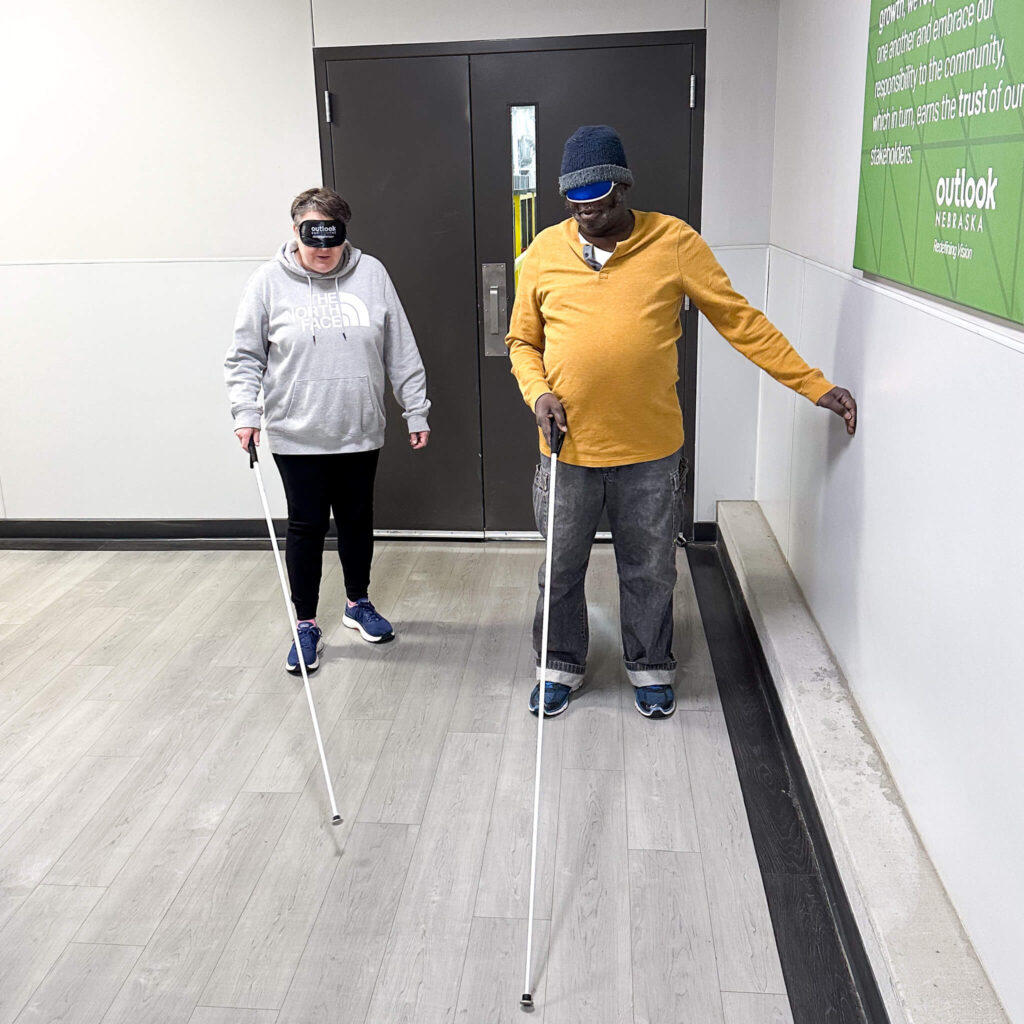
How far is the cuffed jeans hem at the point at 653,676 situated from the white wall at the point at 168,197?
1502 millimetres

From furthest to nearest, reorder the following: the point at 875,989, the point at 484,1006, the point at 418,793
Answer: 1. the point at 418,793
2. the point at 484,1006
3. the point at 875,989

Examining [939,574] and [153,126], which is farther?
[153,126]

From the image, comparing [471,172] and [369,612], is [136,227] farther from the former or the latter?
[369,612]

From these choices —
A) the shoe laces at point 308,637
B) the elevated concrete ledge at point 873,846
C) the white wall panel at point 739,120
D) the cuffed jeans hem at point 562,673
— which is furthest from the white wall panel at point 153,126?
the elevated concrete ledge at point 873,846

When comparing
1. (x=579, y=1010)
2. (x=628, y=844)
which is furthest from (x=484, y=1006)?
(x=628, y=844)

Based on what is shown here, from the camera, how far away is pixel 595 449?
2752 mm

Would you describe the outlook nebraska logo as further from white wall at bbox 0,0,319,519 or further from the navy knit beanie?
white wall at bbox 0,0,319,519

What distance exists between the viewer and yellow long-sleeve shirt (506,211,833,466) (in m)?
2.63

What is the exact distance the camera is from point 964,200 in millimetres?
1767

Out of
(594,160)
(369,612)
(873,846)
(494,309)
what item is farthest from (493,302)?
(873,846)

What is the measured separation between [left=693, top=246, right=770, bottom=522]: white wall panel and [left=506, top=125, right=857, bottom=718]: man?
4.80 ft

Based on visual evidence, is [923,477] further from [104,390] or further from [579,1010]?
[104,390]

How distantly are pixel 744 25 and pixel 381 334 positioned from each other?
1892mm

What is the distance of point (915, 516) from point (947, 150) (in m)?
0.67
